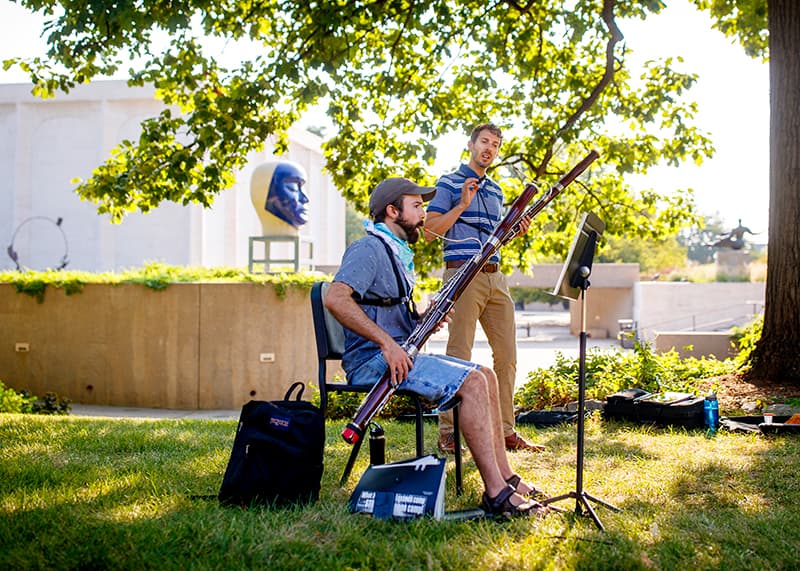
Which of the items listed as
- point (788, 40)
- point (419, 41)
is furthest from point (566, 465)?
point (419, 41)

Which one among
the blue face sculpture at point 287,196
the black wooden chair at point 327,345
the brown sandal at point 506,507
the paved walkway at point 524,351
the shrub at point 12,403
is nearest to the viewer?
the brown sandal at point 506,507

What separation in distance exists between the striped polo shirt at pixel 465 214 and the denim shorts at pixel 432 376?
5.13 ft

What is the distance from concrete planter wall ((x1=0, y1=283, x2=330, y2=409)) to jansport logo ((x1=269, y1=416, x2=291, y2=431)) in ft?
32.7

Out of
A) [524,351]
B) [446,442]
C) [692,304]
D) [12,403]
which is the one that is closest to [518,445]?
[446,442]

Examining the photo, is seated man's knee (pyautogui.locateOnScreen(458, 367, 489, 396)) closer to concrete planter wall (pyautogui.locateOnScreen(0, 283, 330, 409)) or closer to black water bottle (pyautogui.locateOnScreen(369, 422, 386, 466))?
black water bottle (pyautogui.locateOnScreen(369, 422, 386, 466))

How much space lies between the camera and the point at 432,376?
374 centimetres

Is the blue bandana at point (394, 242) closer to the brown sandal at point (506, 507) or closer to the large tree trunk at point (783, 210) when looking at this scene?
the brown sandal at point (506, 507)

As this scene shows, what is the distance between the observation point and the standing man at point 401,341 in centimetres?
363

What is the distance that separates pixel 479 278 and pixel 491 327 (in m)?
0.36

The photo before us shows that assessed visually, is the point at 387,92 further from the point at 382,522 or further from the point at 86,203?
the point at 86,203

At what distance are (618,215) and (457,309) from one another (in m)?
7.84

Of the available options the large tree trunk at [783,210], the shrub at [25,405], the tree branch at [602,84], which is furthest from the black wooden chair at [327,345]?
the tree branch at [602,84]

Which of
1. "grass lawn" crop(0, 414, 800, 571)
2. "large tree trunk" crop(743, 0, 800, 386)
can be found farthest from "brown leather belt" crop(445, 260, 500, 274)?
"large tree trunk" crop(743, 0, 800, 386)

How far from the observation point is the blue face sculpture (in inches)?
706
